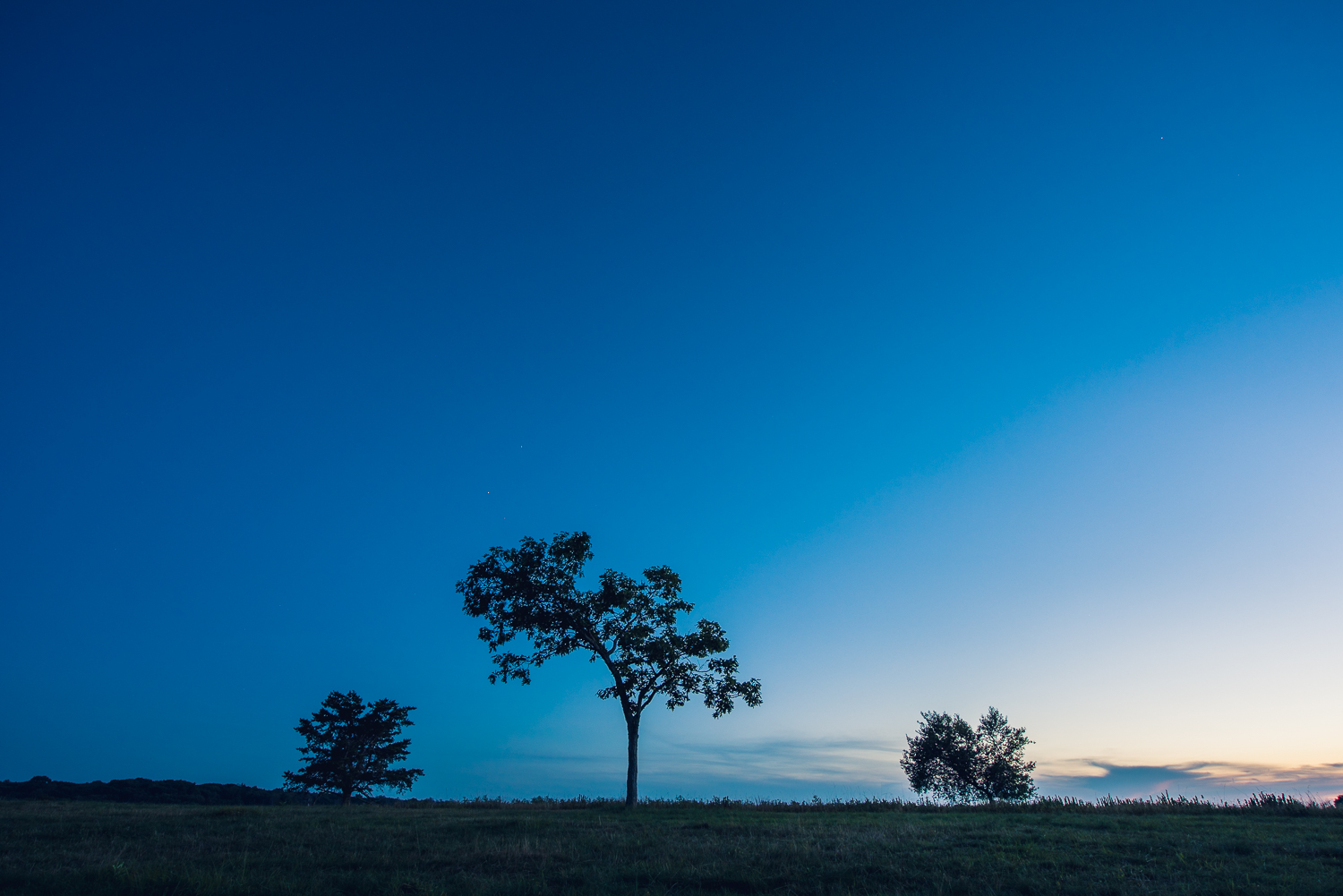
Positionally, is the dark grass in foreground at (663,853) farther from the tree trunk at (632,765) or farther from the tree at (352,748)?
the tree at (352,748)

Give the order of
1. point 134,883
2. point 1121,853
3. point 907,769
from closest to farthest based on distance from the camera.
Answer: point 134,883, point 1121,853, point 907,769

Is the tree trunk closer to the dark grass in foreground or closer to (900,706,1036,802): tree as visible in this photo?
the dark grass in foreground

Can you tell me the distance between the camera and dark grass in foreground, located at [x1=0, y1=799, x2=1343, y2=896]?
12.0 m

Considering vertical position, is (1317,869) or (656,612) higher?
(656,612)

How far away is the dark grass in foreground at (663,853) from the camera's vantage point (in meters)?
12.0

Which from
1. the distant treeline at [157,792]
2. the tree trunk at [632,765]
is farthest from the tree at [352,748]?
the tree trunk at [632,765]

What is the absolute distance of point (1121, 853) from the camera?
49.4ft

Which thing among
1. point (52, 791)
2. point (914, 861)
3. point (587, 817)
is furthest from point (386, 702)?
point (914, 861)

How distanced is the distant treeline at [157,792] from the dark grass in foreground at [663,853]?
2963cm

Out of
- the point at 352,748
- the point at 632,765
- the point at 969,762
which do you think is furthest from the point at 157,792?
the point at 969,762

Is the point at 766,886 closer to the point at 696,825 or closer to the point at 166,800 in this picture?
the point at 696,825

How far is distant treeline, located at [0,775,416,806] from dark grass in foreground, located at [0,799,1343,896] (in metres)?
29.6

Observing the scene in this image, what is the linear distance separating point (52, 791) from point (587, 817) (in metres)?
50.4

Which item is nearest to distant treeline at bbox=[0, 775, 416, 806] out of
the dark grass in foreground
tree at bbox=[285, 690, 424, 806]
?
tree at bbox=[285, 690, 424, 806]
